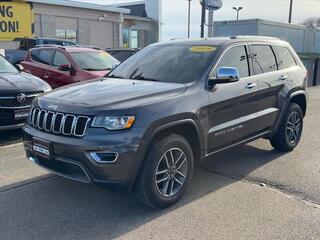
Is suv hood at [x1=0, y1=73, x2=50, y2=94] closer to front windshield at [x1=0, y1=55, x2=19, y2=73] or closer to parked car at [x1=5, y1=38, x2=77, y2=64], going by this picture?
front windshield at [x1=0, y1=55, x2=19, y2=73]

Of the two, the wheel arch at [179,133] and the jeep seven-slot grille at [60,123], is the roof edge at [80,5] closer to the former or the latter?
the jeep seven-slot grille at [60,123]

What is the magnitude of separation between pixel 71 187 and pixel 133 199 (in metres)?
0.83

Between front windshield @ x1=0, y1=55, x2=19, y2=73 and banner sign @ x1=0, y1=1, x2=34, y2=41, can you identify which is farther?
banner sign @ x1=0, y1=1, x2=34, y2=41

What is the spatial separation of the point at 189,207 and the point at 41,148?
5.41ft

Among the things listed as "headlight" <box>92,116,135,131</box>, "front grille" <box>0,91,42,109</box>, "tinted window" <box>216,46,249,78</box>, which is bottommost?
"front grille" <box>0,91,42,109</box>

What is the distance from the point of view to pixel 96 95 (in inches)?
164

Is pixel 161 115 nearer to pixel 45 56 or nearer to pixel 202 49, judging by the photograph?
pixel 202 49

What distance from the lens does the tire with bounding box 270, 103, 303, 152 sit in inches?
240

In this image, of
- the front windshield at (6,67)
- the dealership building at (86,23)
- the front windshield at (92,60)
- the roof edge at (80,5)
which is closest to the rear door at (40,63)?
the front windshield at (92,60)

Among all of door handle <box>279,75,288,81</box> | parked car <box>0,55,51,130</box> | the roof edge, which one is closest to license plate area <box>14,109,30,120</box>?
parked car <box>0,55,51,130</box>

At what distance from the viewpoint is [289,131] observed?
248 inches

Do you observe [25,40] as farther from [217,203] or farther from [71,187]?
[217,203]

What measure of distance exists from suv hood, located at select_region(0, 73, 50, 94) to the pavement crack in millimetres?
3562

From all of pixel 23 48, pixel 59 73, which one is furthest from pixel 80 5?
pixel 59 73
